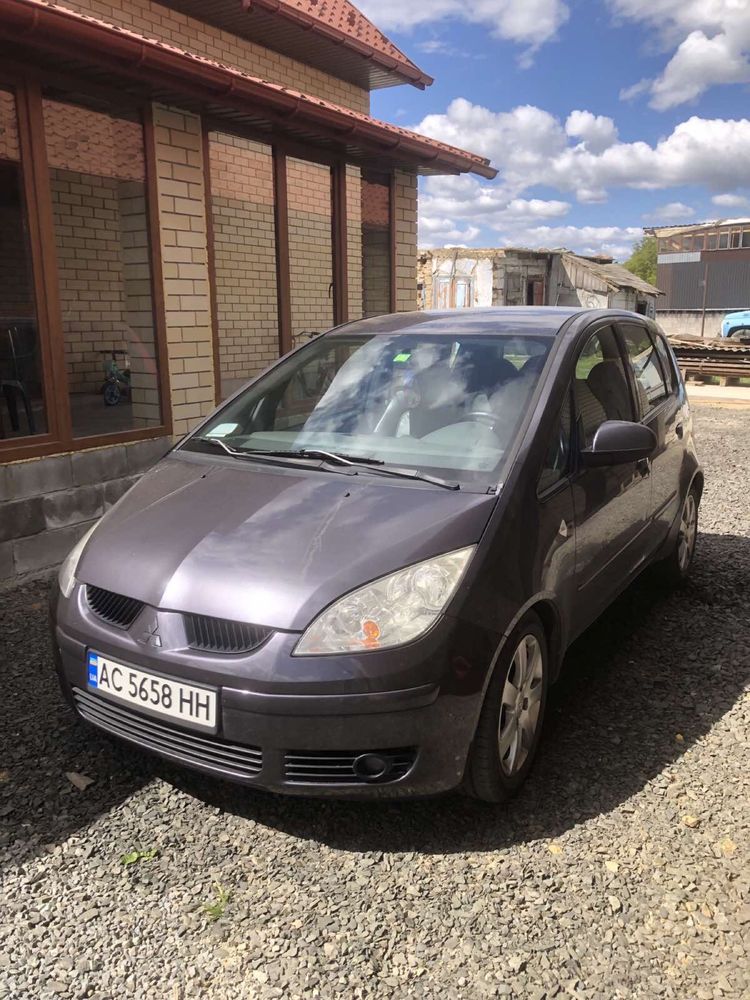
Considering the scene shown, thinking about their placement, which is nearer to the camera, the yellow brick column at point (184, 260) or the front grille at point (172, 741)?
the front grille at point (172, 741)

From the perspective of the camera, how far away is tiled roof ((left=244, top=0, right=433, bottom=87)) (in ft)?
27.2

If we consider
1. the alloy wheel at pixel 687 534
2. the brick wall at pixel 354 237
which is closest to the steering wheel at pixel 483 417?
the alloy wheel at pixel 687 534

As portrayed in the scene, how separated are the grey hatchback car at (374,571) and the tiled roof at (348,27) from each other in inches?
252

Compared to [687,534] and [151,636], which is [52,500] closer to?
[151,636]

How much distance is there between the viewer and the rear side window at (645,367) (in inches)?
163

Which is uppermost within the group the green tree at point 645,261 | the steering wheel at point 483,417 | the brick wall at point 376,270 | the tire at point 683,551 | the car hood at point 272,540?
the green tree at point 645,261

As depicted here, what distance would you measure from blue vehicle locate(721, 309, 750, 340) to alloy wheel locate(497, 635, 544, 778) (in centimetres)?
3107

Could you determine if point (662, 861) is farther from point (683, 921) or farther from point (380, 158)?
point (380, 158)

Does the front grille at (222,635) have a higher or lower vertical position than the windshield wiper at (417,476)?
lower

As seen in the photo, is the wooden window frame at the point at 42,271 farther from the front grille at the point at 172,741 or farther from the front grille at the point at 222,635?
the front grille at the point at 222,635

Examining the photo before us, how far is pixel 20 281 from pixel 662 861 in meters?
5.06

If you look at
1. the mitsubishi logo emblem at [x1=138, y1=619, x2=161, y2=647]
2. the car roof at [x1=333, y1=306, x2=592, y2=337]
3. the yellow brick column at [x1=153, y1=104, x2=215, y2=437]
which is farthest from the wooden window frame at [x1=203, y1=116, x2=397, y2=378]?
the mitsubishi logo emblem at [x1=138, y1=619, x2=161, y2=647]

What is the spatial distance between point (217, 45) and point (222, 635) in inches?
314

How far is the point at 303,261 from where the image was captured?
8086mm
